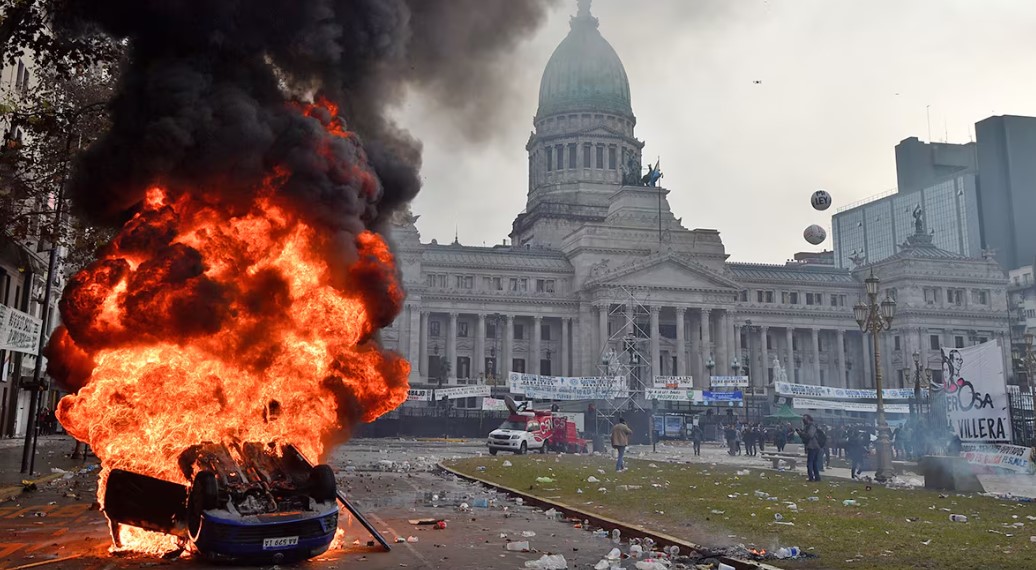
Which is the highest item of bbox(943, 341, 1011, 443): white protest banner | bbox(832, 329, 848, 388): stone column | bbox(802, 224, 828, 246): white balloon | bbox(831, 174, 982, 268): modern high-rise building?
bbox(831, 174, 982, 268): modern high-rise building

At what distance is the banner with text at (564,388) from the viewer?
5659cm

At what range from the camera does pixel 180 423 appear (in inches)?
464

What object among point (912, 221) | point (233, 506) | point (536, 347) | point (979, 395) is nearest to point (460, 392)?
point (536, 347)

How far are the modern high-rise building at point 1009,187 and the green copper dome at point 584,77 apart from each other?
253 ft

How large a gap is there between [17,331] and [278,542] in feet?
69.5

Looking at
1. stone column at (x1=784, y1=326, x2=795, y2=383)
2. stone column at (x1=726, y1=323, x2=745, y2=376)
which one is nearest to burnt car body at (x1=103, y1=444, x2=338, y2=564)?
stone column at (x1=726, y1=323, x2=745, y2=376)

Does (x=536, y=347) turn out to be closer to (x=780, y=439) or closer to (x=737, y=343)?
(x=737, y=343)

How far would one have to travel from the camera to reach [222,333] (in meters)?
12.3

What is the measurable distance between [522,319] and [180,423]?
7513cm

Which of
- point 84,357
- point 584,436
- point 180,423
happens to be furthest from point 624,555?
point 584,436

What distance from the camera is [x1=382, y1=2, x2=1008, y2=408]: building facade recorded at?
271 feet

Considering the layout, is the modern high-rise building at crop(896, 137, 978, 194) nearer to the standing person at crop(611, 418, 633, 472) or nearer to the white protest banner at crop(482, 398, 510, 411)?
the white protest banner at crop(482, 398, 510, 411)

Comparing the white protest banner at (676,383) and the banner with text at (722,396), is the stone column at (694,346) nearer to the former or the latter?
the white protest banner at (676,383)

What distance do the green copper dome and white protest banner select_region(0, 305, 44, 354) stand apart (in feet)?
275
